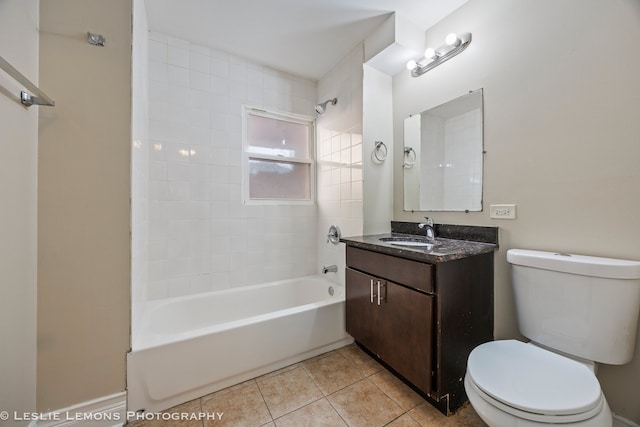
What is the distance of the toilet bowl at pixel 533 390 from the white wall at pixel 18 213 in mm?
1760

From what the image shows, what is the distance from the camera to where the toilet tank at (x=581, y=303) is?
36.5 inches

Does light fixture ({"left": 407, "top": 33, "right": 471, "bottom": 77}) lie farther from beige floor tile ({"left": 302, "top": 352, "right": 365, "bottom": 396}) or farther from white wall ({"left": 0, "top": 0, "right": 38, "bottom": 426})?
beige floor tile ({"left": 302, "top": 352, "right": 365, "bottom": 396})

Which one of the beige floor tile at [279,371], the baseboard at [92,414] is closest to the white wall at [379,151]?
the beige floor tile at [279,371]

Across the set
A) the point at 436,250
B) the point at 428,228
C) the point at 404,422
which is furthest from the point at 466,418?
the point at 428,228

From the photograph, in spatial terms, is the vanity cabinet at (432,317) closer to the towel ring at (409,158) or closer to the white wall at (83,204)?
the towel ring at (409,158)

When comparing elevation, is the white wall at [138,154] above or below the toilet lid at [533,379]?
above

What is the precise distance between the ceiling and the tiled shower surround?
0.54ft

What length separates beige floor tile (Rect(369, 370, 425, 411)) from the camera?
4.30ft

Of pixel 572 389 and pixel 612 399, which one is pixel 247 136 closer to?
pixel 572 389

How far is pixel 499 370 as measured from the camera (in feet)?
3.00

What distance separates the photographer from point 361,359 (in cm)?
171

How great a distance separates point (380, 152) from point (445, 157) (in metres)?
0.51

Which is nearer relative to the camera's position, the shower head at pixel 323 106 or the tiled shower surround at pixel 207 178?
the tiled shower surround at pixel 207 178

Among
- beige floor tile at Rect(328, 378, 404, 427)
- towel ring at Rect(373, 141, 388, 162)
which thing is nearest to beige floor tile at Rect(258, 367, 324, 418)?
beige floor tile at Rect(328, 378, 404, 427)
